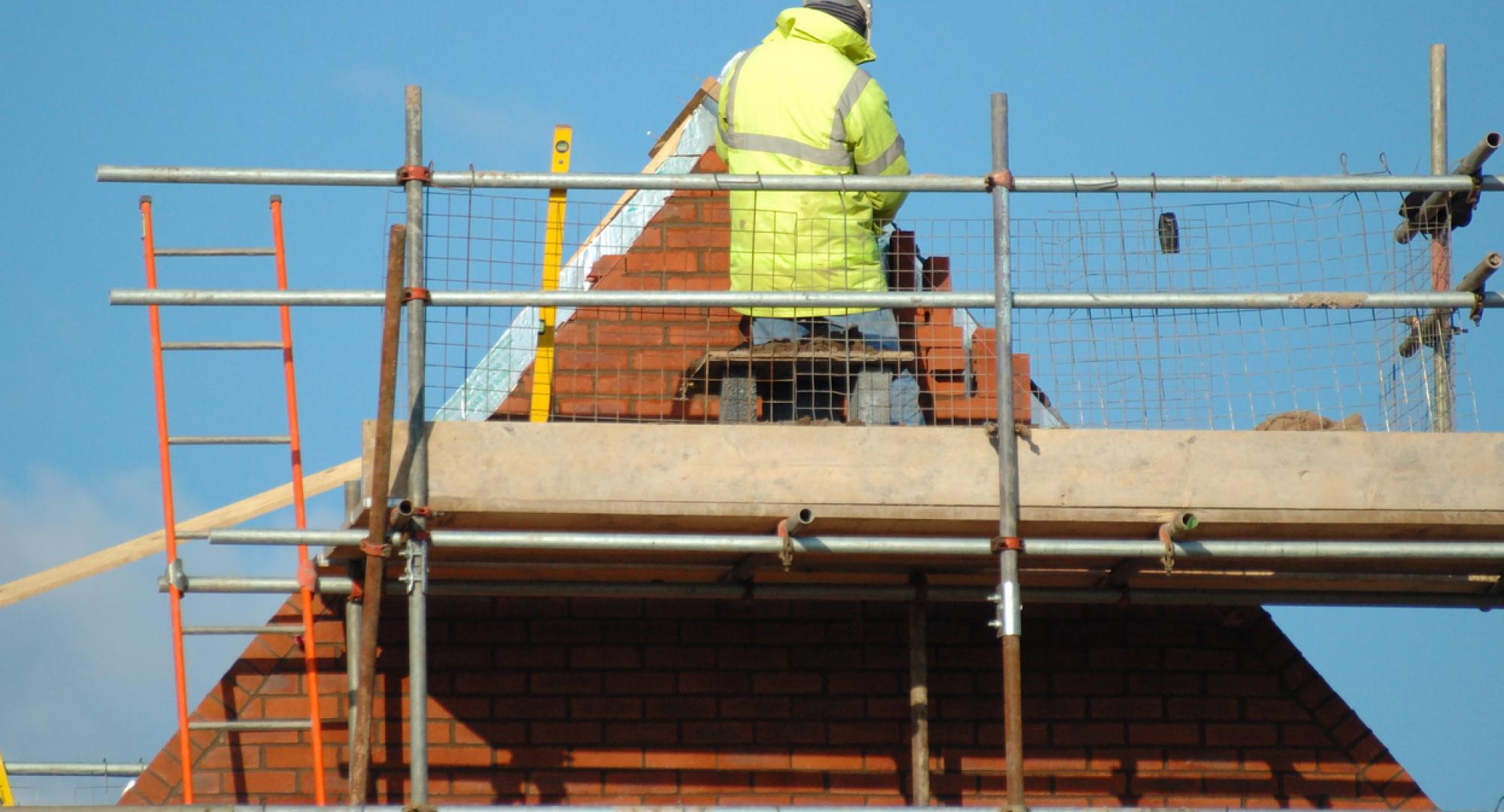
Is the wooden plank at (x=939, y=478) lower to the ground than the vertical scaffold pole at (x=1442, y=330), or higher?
lower

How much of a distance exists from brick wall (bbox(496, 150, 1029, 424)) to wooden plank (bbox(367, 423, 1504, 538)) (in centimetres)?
159

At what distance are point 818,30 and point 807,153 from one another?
60 cm

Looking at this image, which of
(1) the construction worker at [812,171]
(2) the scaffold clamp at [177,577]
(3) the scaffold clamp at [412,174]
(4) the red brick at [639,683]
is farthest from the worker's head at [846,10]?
(2) the scaffold clamp at [177,577]

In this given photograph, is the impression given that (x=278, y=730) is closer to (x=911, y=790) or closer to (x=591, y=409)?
(x=591, y=409)

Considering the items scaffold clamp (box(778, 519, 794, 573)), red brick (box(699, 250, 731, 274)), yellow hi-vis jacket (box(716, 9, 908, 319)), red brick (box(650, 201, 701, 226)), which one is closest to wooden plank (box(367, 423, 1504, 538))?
scaffold clamp (box(778, 519, 794, 573))

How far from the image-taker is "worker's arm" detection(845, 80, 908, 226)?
7.51 meters

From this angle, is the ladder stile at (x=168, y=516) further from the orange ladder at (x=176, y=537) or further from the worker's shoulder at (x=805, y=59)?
the worker's shoulder at (x=805, y=59)

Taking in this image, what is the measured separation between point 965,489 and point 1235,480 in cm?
90

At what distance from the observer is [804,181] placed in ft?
21.5

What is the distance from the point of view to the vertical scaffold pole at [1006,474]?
19.8 ft

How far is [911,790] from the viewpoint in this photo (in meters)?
7.50

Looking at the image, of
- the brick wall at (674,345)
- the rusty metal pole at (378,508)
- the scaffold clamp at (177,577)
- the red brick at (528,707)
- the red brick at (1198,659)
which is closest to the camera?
the rusty metal pole at (378,508)

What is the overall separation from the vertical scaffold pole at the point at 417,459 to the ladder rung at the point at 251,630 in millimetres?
1296

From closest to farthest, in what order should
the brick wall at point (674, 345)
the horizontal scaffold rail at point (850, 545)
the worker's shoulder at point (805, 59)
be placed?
the horizontal scaffold rail at point (850, 545) < the worker's shoulder at point (805, 59) < the brick wall at point (674, 345)
